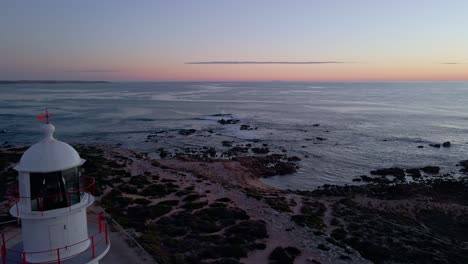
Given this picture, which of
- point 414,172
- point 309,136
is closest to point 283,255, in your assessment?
point 414,172

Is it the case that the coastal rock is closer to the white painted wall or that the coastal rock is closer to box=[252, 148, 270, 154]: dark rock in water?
box=[252, 148, 270, 154]: dark rock in water

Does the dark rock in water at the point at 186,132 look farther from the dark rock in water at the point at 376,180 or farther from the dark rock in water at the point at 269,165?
the dark rock in water at the point at 376,180

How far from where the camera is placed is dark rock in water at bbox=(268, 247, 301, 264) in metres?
12.6

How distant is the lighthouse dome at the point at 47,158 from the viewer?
582 centimetres

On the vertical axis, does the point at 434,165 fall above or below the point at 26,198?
below

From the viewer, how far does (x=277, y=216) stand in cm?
1753

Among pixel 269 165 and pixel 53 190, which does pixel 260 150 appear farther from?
pixel 53 190

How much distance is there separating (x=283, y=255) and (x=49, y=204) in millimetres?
9345

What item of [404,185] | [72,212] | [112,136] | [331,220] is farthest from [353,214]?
[112,136]

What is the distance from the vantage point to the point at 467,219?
19.4 metres

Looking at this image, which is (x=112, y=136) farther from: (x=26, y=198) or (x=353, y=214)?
(x=26, y=198)

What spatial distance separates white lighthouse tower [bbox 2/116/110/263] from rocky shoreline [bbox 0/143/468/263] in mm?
5298

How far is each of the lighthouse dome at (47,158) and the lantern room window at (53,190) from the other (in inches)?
8.0

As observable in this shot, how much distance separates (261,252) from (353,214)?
825cm
